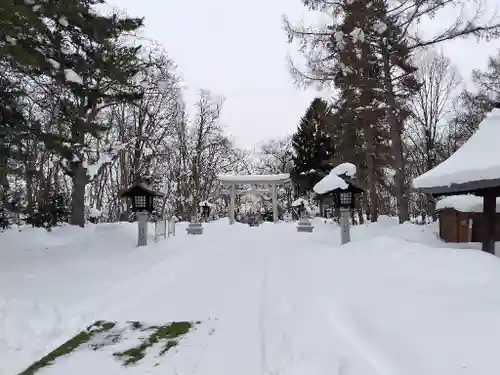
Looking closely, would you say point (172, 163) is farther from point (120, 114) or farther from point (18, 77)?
point (18, 77)

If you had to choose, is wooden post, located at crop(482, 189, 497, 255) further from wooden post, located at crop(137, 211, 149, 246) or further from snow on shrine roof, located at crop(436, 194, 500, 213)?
wooden post, located at crop(137, 211, 149, 246)

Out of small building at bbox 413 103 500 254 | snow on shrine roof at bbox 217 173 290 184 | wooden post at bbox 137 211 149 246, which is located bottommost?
wooden post at bbox 137 211 149 246

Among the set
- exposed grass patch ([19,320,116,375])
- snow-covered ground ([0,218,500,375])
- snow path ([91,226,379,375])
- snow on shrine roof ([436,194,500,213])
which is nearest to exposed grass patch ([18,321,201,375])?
exposed grass patch ([19,320,116,375])

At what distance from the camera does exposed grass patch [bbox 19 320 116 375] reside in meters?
4.03

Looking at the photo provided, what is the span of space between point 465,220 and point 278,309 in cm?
758

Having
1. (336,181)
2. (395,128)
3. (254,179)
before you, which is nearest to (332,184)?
(336,181)

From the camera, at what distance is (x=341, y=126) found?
19.0 metres

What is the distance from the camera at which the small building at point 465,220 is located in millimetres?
10930

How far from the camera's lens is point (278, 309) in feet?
17.7

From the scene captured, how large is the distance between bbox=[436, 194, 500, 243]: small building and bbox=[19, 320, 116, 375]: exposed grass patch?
9.00m

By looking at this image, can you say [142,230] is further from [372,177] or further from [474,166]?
[372,177]

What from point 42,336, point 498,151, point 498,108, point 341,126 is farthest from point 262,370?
point 341,126

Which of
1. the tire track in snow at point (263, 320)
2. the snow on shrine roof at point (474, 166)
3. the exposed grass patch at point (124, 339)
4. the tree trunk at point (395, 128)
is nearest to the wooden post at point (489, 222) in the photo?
the snow on shrine roof at point (474, 166)

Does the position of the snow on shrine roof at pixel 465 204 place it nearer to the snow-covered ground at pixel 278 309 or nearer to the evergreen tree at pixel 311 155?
the snow-covered ground at pixel 278 309
